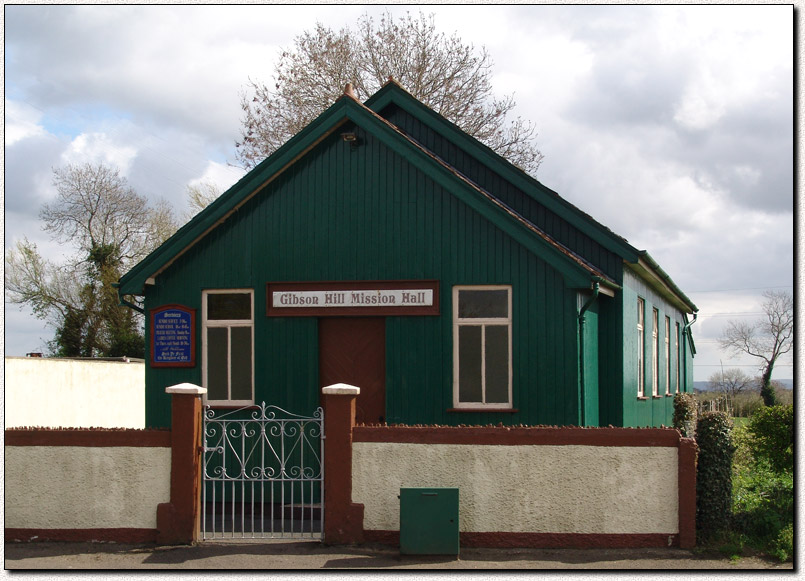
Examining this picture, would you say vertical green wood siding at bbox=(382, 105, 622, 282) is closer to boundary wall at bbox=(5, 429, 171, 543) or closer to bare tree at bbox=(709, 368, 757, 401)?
boundary wall at bbox=(5, 429, 171, 543)

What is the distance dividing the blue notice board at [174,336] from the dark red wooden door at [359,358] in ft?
6.24

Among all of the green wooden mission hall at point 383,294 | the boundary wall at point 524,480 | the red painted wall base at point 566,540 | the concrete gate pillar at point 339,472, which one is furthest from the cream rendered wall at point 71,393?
the red painted wall base at point 566,540

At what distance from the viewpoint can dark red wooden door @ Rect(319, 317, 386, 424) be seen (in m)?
13.4

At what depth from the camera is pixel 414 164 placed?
519 inches

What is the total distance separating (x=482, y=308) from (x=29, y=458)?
6.06m

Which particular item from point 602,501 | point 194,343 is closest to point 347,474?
point 602,501

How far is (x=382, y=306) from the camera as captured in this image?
13242mm

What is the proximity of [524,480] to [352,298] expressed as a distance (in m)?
4.37

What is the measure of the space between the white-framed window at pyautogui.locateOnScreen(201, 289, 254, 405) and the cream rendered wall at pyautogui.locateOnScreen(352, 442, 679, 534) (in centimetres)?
408

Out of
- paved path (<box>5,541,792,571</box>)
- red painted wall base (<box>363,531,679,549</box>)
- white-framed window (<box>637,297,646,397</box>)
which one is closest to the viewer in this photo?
paved path (<box>5,541,792,571</box>)

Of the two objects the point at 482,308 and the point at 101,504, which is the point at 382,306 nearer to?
the point at 482,308

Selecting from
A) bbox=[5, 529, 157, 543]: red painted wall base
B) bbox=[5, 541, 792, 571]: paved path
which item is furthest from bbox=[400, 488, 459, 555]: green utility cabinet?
bbox=[5, 529, 157, 543]: red painted wall base

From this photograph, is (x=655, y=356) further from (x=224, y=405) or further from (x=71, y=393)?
(x=71, y=393)

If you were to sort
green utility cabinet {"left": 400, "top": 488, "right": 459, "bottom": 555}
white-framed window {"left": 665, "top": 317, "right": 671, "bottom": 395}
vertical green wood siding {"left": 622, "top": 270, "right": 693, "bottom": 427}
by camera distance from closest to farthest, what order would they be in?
A: green utility cabinet {"left": 400, "top": 488, "right": 459, "bottom": 555}
vertical green wood siding {"left": 622, "top": 270, "right": 693, "bottom": 427}
white-framed window {"left": 665, "top": 317, "right": 671, "bottom": 395}
